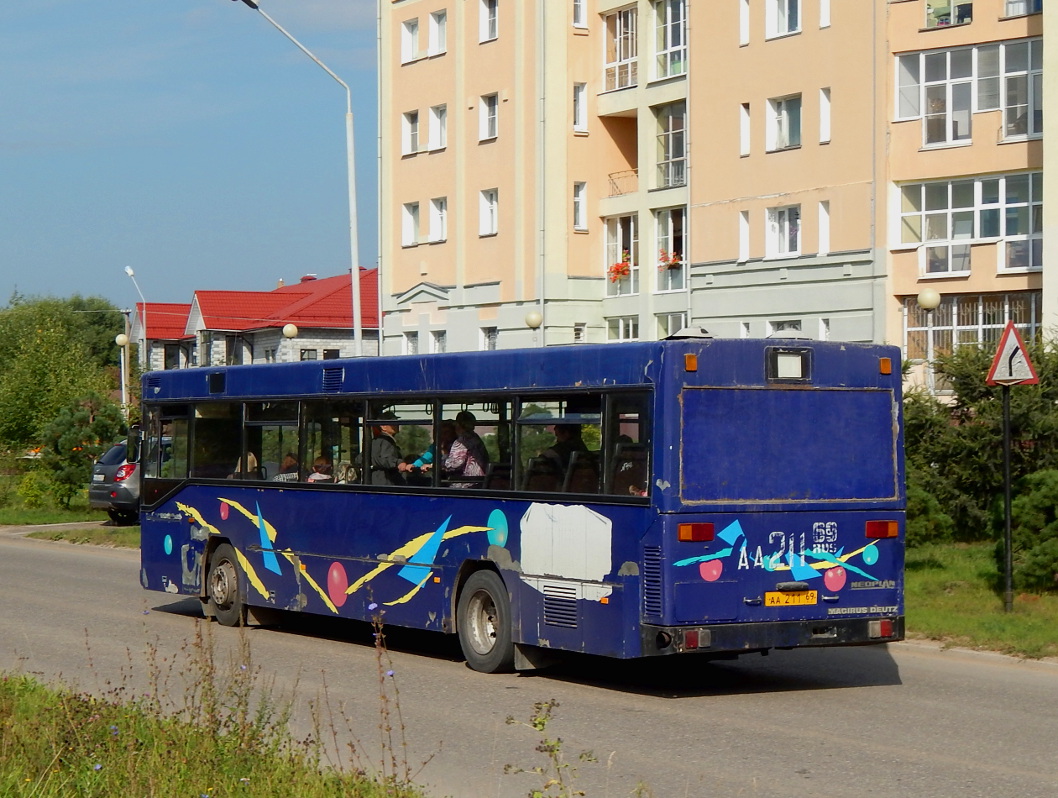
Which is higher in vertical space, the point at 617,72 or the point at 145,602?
the point at 617,72

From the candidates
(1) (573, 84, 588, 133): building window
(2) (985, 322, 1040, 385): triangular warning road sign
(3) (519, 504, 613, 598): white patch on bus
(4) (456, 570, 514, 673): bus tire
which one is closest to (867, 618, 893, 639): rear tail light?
(3) (519, 504, 613, 598): white patch on bus

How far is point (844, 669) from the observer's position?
13.6 m

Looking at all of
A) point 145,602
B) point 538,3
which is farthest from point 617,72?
point 145,602

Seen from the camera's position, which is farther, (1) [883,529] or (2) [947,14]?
(2) [947,14]

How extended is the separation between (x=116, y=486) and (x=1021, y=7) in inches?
855

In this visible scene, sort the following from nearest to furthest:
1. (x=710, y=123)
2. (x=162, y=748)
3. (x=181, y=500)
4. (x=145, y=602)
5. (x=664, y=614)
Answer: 1. (x=162, y=748)
2. (x=664, y=614)
3. (x=181, y=500)
4. (x=145, y=602)
5. (x=710, y=123)

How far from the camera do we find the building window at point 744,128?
4084 centimetres

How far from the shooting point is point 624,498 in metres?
11.8

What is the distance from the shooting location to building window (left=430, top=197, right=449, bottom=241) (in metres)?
50.0

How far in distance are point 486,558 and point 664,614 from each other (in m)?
2.23

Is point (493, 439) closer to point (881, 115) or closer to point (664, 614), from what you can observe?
point (664, 614)

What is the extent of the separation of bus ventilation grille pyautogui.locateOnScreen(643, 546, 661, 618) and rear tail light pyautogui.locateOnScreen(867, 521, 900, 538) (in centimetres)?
177

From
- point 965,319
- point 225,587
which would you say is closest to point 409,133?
point 965,319

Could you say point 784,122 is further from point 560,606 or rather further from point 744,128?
point 560,606
